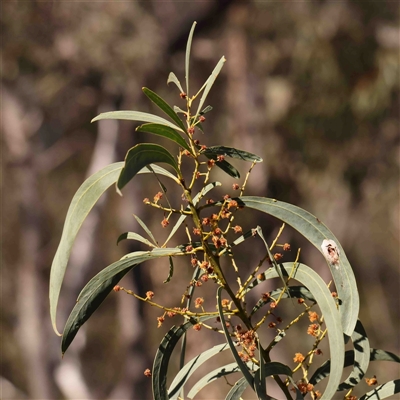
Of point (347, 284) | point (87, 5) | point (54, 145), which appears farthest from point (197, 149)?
point (54, 145)

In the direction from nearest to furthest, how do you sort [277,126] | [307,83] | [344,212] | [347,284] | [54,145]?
[347,284]
[307,83]
[277,126]
[344,212]
[54,145]

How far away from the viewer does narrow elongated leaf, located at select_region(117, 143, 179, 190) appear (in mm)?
464

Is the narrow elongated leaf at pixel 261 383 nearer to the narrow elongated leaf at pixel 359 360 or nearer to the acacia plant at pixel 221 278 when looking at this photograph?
the acacia plant at pixel 221 278

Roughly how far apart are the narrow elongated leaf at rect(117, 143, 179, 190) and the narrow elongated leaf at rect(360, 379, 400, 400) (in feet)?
0.99

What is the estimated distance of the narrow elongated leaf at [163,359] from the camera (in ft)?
2.12

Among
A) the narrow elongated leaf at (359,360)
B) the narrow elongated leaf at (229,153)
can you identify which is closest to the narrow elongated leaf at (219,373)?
the narrow elongated leaf at (359,360)

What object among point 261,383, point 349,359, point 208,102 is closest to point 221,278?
point 261,383

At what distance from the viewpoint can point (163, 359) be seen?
66cm

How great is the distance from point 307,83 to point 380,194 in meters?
1.20

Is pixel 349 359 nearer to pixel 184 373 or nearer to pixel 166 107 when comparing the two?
pixel 184 373

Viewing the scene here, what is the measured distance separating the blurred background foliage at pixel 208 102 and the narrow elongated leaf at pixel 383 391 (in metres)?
3.61

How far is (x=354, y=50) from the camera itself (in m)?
4.51

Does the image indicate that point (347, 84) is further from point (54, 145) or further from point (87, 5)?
point (54, 145)

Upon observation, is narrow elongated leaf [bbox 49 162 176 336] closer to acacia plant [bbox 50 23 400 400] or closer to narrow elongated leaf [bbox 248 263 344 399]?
acacia plant [bbox 50 23 400 400]
